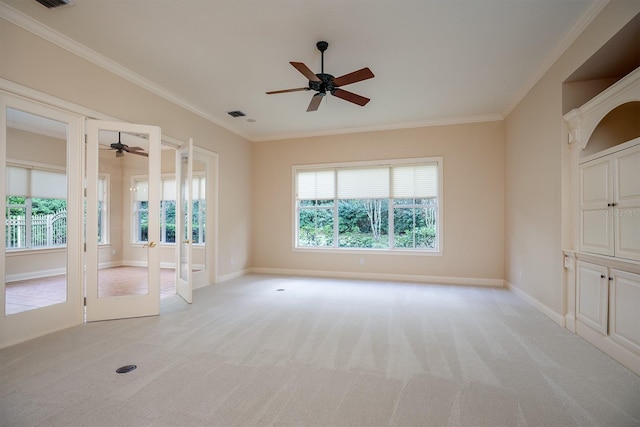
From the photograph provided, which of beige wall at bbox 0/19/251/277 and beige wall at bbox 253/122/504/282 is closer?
beige wall at bbox 0/19/251/277

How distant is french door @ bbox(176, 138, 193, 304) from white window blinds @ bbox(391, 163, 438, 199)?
392cm

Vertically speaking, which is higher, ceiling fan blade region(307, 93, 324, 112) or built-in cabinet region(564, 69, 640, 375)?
ceiling fan blade region(307, 93, 324, 112)

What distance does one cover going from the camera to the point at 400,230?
624 centimetres

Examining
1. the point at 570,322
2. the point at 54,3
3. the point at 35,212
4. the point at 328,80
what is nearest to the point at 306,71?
the point at 328,80

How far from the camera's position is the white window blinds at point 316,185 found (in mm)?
6707

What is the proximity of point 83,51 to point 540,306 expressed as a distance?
6.60 meters

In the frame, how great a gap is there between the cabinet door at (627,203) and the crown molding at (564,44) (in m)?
1.36

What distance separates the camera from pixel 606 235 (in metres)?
2.87

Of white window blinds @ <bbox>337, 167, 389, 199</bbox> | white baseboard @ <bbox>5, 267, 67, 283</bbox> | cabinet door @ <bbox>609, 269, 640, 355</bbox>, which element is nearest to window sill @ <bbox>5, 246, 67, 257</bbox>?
white baseboard @ <bbox>5, 267, 67, 283</bbox>

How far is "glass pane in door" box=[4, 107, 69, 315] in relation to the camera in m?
2.99

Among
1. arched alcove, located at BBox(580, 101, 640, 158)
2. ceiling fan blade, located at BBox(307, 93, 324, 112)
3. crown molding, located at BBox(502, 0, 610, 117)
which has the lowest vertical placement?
arched alcove, located at BBox(580, 101, 640, 158)

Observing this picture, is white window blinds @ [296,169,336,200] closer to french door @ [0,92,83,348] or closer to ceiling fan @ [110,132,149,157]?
ceiling fan @ [110,132,149,157]

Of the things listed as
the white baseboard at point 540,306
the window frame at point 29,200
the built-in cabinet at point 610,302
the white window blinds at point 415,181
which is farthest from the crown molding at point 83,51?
the white baseboard at point 540,306

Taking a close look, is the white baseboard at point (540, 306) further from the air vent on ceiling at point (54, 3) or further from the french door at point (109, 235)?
the air vent on ceiling at point (54, 3)
